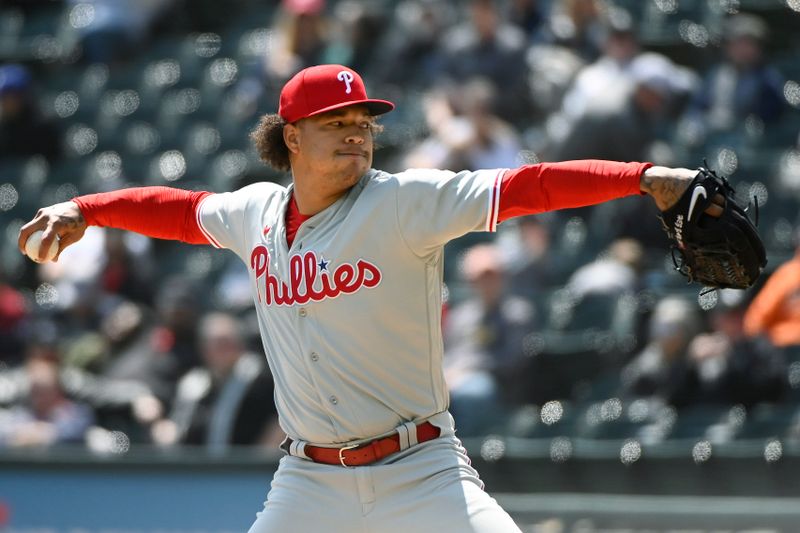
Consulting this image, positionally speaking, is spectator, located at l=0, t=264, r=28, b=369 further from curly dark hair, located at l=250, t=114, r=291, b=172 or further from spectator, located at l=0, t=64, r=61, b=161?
curly dark hair, located at l=250, t=114, r=291, b=172

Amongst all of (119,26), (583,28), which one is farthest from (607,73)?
(119,26)

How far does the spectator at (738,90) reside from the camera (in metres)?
8.03

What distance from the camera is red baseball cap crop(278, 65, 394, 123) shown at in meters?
3.99

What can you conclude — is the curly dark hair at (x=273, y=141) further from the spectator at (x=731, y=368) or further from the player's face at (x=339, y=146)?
the spectator at (x=731, y=368)

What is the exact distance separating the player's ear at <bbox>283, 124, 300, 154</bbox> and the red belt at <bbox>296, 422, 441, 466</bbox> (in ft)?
3.03

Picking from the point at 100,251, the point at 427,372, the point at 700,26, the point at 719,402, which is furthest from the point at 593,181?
the point at 100,251

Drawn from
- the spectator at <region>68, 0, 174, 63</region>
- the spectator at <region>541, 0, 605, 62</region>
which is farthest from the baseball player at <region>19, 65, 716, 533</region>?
the spectator at <region>68, 0, 174, 63</region>

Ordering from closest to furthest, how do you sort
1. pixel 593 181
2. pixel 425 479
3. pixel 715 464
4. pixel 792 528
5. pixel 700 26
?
pixel 593 181
pixel 425 479
pixel 792 528
pixel 715 464
pixel 700 26

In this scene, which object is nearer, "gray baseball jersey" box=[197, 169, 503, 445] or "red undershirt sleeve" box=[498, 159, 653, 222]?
"red undershirt sleeve" box=[498, 159, 653, 222]

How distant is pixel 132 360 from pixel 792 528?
13.9 feet

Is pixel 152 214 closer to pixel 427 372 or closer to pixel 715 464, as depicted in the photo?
pixel 427 372

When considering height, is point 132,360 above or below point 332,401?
below

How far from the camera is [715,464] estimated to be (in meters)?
6.45

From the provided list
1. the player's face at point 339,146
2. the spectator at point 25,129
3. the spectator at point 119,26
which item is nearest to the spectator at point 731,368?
the player's face at point 339,146
